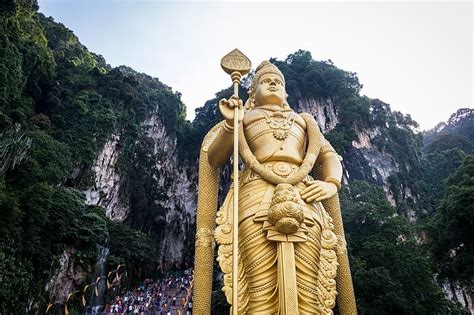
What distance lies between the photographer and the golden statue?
9.68ft

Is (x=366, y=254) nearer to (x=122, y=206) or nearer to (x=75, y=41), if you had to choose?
(x=122, y=206)

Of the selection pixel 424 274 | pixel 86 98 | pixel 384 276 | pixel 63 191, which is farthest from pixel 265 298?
pixel 86 98

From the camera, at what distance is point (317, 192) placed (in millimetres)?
3344

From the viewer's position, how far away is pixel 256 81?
427cm

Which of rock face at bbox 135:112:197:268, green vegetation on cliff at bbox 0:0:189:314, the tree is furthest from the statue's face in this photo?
rock face at bbox 135:112:197:268

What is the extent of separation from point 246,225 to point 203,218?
579 mm

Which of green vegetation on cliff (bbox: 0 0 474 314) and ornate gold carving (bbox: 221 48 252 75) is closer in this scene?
ornate gold carving (bbox: 221 48 252 75)

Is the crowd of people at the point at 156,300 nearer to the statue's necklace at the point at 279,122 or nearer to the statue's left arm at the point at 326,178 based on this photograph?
the statue's left arm at the point at 326,178

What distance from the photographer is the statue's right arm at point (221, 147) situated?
11.2ft

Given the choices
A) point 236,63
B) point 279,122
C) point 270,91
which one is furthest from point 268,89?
point 236,63

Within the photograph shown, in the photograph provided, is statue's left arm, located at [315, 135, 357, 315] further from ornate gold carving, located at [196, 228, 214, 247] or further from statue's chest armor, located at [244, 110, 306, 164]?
ornate gold carving, located at [196, 228, 214, 247]

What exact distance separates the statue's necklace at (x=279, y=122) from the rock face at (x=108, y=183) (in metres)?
16.9

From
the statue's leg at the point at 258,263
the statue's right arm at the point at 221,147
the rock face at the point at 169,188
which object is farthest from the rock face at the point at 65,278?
the statue's leg at the point at 258,263

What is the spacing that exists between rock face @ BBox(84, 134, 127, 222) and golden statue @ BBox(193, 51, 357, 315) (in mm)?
16819
